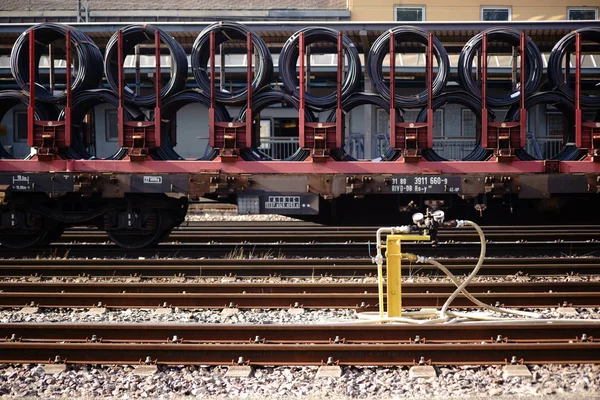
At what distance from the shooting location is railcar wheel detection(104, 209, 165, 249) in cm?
1162

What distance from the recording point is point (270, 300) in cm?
843

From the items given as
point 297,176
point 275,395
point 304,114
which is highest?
point 304,114

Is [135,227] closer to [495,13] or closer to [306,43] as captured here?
[306,43]

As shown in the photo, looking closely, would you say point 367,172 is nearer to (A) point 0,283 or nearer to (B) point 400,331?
(B) point 400,331

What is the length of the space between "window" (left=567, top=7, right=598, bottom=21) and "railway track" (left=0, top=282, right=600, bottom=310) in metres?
22.1

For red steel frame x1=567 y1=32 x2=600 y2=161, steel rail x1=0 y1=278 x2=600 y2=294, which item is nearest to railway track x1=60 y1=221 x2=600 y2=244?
red steel frame x1=567 y1=32 x2=600 y2=161

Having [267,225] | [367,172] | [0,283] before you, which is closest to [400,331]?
[367,172]

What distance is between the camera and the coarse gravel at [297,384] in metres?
5.70

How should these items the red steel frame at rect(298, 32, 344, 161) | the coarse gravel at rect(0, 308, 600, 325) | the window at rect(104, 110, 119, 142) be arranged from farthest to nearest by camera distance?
the window at rect(104, 110, 119, 142) → the red steel frame at rect(298, 32, 344, 161) → the coarse gravel at rect(0, 308, 600, 325)

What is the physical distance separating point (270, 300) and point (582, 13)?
2454 cm

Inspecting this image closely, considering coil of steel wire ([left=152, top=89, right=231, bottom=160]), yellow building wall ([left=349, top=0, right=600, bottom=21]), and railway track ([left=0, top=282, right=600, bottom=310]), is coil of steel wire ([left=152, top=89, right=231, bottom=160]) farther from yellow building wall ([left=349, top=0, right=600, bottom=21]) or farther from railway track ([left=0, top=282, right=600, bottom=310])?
yellow building wall ([left=349, top=0, right=600, bottom=21])

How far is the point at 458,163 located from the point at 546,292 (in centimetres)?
297

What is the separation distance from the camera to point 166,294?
8.57m

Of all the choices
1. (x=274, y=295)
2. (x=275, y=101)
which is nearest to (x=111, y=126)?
(x=275, y=101)
